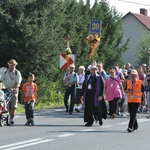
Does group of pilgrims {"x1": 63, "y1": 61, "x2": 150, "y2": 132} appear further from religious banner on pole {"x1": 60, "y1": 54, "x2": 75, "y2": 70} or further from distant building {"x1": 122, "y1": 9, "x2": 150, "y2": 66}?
distant building {"x1": 122, "y1": 9, "x2": 150, "y2": 66}

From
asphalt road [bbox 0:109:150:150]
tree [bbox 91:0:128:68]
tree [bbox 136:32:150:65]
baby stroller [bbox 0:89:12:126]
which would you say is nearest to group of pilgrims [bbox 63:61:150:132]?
asphalt road [bbox 0:109:150:150]

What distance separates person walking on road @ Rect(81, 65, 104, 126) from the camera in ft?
56.1

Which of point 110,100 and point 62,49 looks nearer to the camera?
point 110,100

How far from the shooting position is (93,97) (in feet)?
56.3

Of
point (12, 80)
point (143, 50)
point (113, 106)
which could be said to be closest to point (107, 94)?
point (113, 106)

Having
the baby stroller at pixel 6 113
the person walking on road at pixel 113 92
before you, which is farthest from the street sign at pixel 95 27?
the baby stroller at pixel 6 113

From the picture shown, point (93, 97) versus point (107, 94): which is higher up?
point (107, 94)

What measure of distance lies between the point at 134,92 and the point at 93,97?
1.61 meters

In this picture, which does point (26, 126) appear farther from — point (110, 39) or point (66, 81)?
point (110, 39)

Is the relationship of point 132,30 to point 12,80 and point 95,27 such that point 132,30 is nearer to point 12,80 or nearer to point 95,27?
point 95,27

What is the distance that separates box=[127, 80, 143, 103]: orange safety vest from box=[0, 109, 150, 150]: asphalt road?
0.87 meters

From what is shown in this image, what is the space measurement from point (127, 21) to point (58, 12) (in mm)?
54698

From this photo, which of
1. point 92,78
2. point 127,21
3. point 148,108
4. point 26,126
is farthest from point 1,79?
point 127,21

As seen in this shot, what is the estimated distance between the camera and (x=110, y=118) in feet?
65.7
